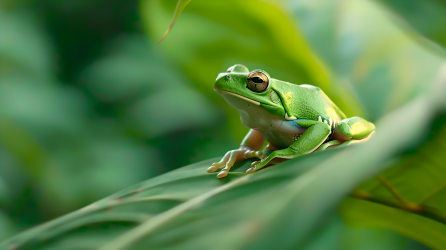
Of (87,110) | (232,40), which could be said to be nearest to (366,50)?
(232,40)

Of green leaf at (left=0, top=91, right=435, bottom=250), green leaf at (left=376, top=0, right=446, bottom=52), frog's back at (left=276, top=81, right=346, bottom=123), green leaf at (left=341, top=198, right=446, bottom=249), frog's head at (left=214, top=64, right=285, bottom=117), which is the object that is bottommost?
green leaf at (left=341, top=198, right=446, bottom=249)

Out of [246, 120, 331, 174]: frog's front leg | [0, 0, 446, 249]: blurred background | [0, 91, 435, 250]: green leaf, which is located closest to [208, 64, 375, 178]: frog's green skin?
[246, 120, 331, 174]: frog's front leg

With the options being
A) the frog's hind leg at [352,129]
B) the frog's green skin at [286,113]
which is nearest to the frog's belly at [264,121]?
the frog's green skin at [286,113]

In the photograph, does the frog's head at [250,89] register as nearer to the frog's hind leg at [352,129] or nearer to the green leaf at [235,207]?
the frog's hind leg at [352,129]

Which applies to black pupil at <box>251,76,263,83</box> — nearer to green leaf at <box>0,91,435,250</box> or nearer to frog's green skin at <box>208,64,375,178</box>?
frog's green skin at <box>208,64,375,178</box>

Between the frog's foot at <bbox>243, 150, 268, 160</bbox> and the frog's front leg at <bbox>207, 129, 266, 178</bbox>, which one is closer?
the frog's front leg at <bbox>207, 129, 266, 178</bbox>

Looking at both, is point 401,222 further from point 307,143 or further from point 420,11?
point 307,143
